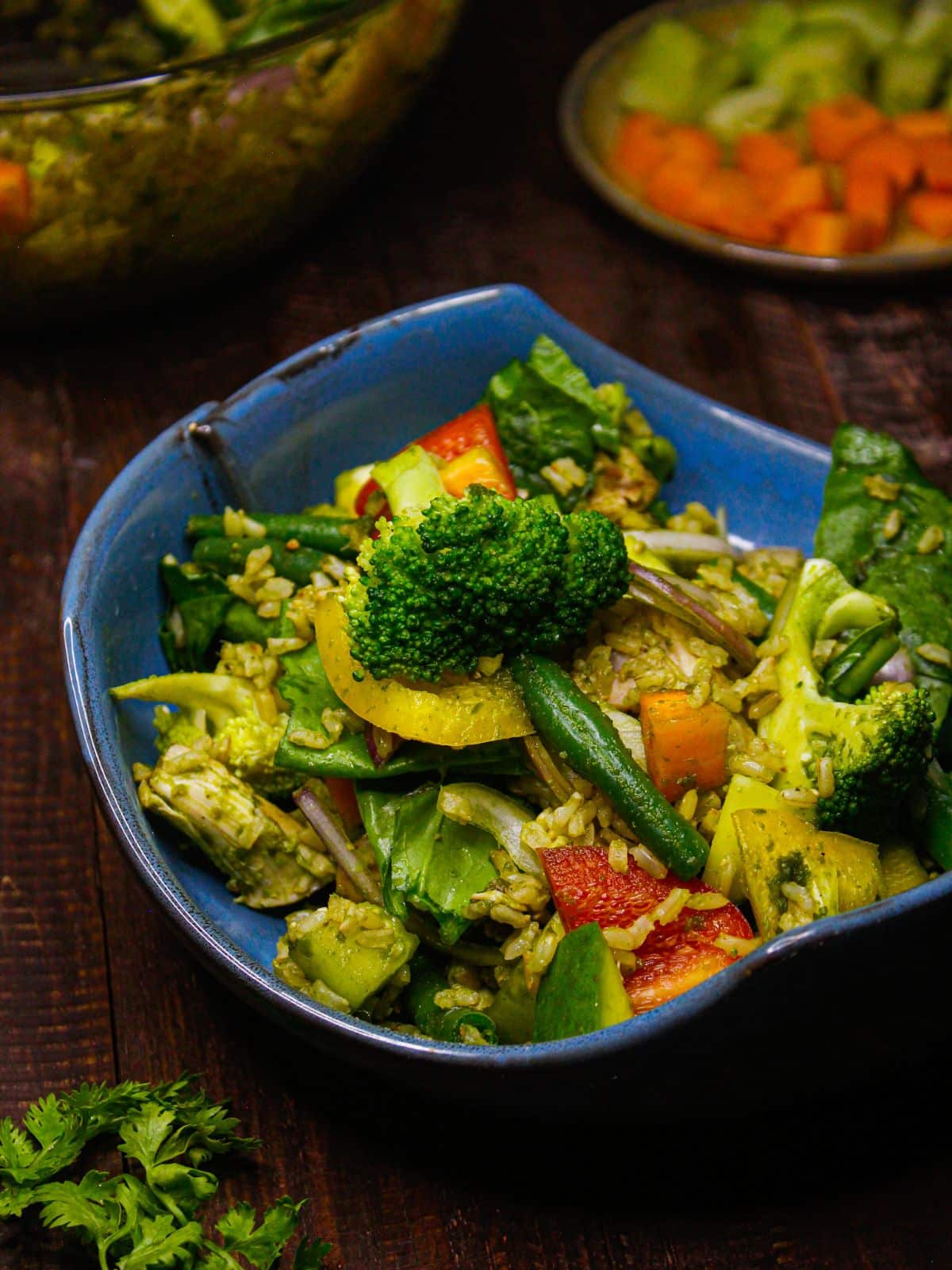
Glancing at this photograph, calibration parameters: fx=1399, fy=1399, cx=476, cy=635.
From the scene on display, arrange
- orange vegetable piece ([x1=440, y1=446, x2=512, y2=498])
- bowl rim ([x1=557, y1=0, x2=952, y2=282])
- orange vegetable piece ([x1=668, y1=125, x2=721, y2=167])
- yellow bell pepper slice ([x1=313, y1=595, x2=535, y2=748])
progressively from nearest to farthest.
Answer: yellow bell pepper slice ([x1=313, y1=595, x2=535, y2=748]), orange vegetable piece ([x1=440, y1=446, x2=512, y2=498]), bowl rim ([x1=557, y1=0, x2=952, y2=282]), orange vegetable piece ([x1=668, y1=125, x2=721, y2=167])

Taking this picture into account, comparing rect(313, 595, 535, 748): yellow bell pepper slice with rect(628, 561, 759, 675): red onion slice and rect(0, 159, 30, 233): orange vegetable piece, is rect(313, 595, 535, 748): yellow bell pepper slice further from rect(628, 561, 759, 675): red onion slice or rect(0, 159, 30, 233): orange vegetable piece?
rect(0, 159, 30, 233): orange vegetable piece

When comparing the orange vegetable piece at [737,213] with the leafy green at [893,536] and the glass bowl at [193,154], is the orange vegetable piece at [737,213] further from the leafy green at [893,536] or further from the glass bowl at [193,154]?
the leafy green at [893,536]

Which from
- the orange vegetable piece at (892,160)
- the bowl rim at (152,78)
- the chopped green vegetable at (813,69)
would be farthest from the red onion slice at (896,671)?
the chopped green vegetable at (813,69)

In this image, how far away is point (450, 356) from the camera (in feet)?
9.75

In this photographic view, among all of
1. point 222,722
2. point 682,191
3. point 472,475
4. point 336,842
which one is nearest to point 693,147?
point 682,191

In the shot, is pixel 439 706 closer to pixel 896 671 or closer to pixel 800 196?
pixel 896 671

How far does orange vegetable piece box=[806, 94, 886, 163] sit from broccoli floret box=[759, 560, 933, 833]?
2410mm

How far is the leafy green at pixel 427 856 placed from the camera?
2.12 meters

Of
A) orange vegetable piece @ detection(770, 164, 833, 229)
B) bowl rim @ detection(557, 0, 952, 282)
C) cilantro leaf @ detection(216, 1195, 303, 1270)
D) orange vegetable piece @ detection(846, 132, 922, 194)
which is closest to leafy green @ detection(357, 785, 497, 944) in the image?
cilantro leaf @ detection(216, 1195, 303, 1270)

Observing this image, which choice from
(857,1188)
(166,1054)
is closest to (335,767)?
(166,1054)

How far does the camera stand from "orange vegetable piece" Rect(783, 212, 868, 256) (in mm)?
4086

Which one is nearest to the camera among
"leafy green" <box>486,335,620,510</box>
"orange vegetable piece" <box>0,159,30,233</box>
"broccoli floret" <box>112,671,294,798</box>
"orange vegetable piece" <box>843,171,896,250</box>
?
"broccoli floret" <box>112,671,294,798</box>

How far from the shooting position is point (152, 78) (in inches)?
118

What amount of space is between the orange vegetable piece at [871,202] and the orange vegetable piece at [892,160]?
0.04m
